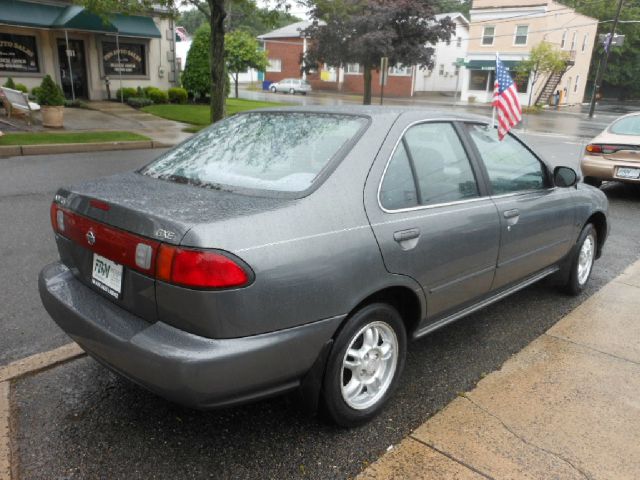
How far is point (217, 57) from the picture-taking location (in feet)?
45.2

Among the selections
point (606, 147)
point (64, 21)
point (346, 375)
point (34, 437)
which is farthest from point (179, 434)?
point (64, 21)

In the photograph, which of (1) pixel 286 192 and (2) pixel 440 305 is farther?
(2) pixel 440 305

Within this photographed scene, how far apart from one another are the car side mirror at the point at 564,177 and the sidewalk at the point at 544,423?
1102 mm

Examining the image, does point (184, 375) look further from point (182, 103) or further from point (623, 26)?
point (623, 26)

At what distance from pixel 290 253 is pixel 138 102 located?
20.4m

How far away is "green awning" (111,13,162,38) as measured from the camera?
806 inches

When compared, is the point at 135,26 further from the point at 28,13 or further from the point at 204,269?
the point at 204,269

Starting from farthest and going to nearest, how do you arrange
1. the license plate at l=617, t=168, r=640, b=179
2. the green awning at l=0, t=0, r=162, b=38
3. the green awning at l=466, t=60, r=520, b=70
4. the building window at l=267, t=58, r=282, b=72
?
the building window at l=267, t=58, r=282, b=72 → the green awning at l=466, t=60, r=520, b=70 → the green awning at l=0, t=0, r=162, b=38 → the license plate at l=617, t=168, r=640, b=179

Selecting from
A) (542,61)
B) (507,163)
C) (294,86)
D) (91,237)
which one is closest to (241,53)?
(294,86)

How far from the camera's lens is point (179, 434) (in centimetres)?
262

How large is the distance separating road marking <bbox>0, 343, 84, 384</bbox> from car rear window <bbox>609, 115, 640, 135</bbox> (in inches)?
351

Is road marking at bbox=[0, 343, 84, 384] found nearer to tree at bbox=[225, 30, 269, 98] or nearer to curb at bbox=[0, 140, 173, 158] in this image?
curb at bbox=[0, 140, 173, 158]

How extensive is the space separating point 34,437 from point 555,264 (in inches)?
146

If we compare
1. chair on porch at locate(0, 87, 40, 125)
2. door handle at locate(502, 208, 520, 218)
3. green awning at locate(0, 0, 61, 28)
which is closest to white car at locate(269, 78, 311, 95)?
green awning at locate(0, 0, 61, 28)
